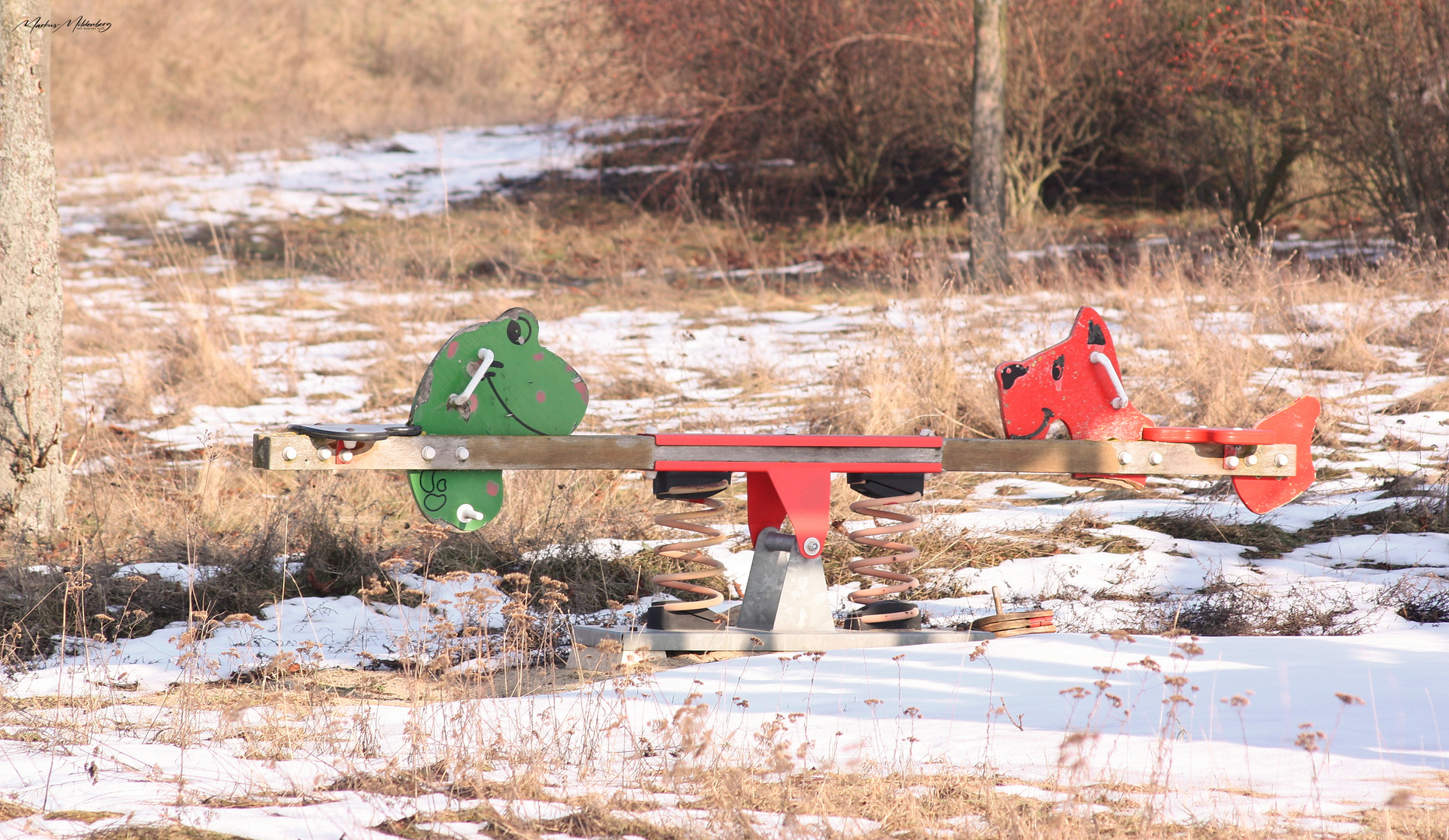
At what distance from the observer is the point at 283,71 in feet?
86.0

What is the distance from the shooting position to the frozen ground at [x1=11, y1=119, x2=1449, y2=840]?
8.18ft

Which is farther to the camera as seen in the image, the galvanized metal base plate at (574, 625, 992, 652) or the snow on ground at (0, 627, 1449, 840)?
the galvanized metal base plate at (574, 625, 992, 652)

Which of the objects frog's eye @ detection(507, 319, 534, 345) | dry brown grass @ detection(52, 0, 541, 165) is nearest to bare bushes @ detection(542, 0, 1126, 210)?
dry brown grass @ detection(52, 0, 541, 165)

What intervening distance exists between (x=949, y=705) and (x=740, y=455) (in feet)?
3.09

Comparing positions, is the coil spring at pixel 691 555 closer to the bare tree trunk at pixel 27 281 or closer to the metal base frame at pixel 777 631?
the metal base frame at pixel 777 631

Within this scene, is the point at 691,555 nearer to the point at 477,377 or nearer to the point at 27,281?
the point at 477,377

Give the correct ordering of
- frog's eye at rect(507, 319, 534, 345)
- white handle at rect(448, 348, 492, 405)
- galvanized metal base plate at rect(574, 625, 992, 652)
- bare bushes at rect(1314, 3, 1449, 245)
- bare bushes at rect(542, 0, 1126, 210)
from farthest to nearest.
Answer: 1. bare bushes at rect(542, 0, 1126, 210)
2. bare bushes at rect(1314, 3, 1449, 245)
3. galvanized metal base plate at rect(574, 625, 992, 652)
4. frog's eye at rect(507, 319, 534, 345)
5. white handle at rect(448, 348, 492, 405)

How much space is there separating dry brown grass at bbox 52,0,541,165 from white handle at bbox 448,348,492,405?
16.3 metres

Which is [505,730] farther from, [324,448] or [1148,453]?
[1148,453]

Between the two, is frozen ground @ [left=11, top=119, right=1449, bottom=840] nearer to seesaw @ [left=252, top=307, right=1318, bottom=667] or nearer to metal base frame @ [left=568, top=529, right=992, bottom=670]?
metal base frame @ [left=568, top=529, right=992, bottom=670]

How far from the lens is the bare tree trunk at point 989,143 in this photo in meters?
9.98

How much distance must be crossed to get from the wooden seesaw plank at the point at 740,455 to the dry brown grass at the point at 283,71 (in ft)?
53.7

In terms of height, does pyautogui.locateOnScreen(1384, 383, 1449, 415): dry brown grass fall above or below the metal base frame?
above

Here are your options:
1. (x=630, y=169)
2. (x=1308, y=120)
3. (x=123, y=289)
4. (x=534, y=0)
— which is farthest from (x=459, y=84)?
(x=1308, y=120)
